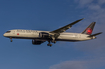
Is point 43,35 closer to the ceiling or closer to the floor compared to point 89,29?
closer to the floor

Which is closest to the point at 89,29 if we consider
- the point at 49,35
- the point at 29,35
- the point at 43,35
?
the point at 49,35

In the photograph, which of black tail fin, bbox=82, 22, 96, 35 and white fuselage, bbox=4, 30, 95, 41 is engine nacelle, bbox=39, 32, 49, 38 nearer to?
white fuselage, bbox=4, 30, 95, 41

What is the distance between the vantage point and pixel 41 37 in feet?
169

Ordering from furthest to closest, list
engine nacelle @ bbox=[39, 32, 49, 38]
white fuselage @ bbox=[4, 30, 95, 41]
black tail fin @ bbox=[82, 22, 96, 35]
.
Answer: black tail fin @ bbox=[82, 22, 96, 35] → engine nacelle @ bbox=[39, 32, 49, 38] → white fuselage @ bbox=[4, 30, 95, 41]

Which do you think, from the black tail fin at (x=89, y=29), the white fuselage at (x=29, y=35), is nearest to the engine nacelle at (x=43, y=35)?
the white fuselage at (x=29, y=35)

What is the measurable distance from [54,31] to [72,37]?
26.7ft

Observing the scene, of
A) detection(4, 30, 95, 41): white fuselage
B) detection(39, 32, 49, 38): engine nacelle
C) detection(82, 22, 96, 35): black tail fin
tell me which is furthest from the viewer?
detection(82, 22, 96, 35): black tail fin

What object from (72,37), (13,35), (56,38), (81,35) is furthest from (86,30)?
(13,35)

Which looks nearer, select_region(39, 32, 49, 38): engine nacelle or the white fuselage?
the white fuselage

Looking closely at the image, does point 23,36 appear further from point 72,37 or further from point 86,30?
point 86,30

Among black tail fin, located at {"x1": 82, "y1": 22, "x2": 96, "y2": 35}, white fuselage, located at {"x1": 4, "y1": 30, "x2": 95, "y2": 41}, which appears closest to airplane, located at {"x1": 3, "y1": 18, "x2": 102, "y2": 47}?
white fuselage, located at {"x1": 4, "y1": 30, "x2": 95, "y2": 41}

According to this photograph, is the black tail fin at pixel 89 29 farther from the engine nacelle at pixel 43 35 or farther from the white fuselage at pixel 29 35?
the engine nacelle at pixel 43 35

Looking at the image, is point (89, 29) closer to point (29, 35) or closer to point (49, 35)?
point (49, 35)

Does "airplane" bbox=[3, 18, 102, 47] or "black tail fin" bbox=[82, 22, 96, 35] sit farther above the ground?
"black tail fin" bbox=[82, 22, 96, 35]
